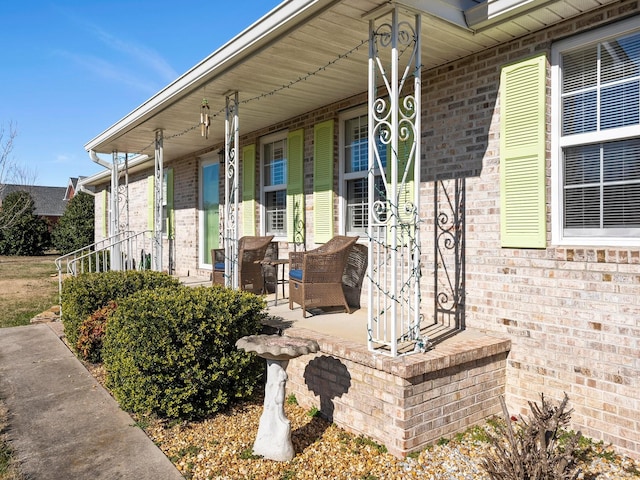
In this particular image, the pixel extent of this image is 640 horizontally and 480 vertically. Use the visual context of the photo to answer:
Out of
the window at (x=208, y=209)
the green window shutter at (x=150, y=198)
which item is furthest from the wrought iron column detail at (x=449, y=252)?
the green window shutter at (x=150, y=198)

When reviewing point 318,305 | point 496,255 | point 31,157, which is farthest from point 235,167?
point 31,157

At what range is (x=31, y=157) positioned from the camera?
73.3 ft

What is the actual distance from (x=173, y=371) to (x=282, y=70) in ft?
10.2

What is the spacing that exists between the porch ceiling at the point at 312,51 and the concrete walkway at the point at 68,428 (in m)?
3.36

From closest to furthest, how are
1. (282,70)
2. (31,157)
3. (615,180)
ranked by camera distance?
(615,180) → (282,70) → (31,157)

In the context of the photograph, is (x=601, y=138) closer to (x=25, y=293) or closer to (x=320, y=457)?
(x=320, y=457)

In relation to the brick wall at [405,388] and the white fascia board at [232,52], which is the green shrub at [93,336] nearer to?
the brick wall at [405,388]

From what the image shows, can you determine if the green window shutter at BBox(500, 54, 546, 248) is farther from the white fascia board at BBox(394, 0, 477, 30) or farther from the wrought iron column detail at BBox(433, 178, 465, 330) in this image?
the white fascia board at BBox(394, 0, 477, 30)

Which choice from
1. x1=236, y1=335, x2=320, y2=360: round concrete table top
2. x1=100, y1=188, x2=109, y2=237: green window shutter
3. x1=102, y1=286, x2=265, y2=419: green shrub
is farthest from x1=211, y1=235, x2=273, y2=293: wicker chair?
x1=100, y1=188, x2=109, y2=237: green window shutter

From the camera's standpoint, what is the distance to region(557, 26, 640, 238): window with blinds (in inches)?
139

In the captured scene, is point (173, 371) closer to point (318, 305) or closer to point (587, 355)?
point (318, 305)

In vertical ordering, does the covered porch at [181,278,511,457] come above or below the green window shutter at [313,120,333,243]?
below

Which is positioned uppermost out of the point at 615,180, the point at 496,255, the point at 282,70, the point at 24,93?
the point at 24,93

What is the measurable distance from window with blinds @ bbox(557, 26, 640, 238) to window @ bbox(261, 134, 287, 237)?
4357 mm
